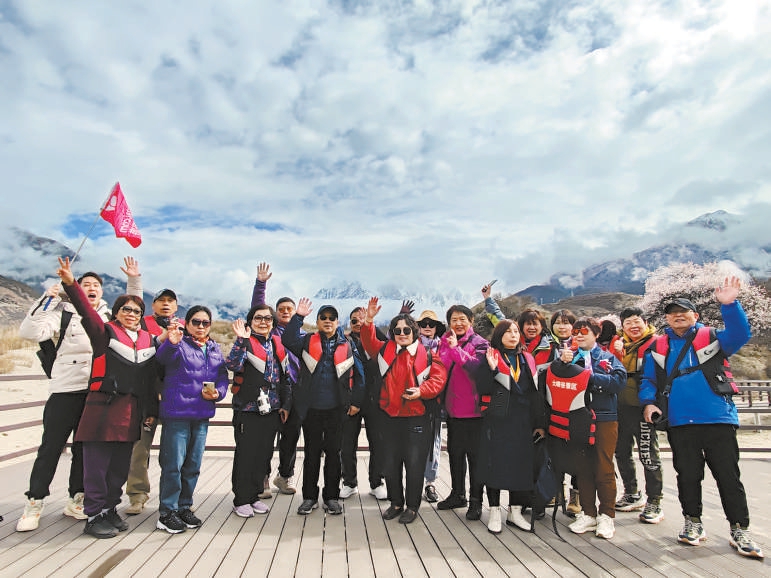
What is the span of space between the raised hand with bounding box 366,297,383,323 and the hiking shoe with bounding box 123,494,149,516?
274 centimetres

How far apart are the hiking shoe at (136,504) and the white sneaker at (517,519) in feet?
11.2

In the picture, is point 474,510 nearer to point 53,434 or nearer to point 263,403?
point 263,403

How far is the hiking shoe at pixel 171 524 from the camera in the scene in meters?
3.97

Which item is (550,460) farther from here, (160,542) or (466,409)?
(160,542)

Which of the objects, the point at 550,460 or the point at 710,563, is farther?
the point at 550,460

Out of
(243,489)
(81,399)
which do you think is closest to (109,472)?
(81,399)

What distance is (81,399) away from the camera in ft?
13.9

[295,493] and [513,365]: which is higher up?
[513,365]

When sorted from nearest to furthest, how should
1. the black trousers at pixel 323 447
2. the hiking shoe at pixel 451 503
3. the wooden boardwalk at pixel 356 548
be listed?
the wooden boardwalk at pixel 356 548, the black trousers at pixel 323 447, the hiking shoe at pixel 451 503

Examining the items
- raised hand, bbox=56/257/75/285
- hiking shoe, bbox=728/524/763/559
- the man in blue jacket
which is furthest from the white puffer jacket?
hiking shoe, bbox=728/524/763/559

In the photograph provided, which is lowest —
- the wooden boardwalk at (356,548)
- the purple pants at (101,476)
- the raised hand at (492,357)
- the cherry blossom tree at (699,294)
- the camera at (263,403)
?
the wooden boardwalk at (356,548)

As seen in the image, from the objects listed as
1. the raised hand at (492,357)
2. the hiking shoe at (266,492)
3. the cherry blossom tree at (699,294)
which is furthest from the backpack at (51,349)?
the cherry blossom tree at (699,294)

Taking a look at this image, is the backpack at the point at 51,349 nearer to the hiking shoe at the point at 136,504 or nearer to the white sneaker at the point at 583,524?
the hiking shoe at the point at 136,504

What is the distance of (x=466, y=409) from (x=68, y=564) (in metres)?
3.33
